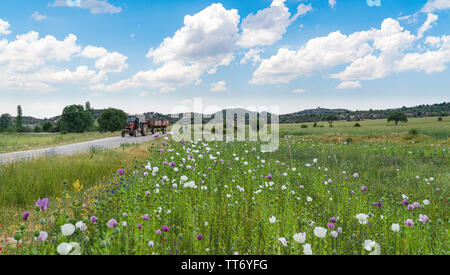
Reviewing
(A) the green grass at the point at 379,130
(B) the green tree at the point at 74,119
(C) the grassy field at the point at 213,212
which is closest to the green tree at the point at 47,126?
(B) the green tree at the point at 74,119

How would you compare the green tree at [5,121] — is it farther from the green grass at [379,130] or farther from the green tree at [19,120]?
the green grass at [379,130]

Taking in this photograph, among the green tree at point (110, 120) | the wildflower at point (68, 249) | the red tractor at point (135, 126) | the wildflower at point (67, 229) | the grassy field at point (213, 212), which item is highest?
the green tree at point (110, 120)

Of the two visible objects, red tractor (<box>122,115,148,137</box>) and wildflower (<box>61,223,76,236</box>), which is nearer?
wildflower (<box>61,223,76,236</box>)

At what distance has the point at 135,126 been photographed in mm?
22172

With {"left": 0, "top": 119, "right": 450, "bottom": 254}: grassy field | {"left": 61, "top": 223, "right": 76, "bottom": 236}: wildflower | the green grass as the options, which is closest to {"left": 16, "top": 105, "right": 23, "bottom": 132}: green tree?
the green grass

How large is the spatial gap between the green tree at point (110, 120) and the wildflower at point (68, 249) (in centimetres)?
6224

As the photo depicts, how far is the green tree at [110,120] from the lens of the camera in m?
57.9

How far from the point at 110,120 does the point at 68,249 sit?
206 ft

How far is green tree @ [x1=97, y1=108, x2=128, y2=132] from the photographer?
5794cm

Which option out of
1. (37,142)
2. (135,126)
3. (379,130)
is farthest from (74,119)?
(379,130)

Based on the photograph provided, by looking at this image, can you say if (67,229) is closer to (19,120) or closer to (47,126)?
(19,120)

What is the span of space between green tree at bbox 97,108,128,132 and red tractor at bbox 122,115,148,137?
39594 millimetres

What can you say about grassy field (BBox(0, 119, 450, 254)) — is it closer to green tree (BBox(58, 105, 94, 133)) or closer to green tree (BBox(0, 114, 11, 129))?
green tree (BBox(58, 105, 94, 133))
